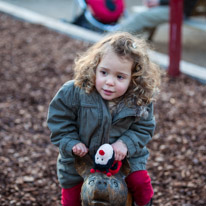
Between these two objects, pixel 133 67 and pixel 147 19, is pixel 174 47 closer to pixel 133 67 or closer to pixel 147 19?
pixel 147 19

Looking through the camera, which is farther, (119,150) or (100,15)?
(100,15)

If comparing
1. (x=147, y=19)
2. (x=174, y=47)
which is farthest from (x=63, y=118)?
(x=147, y=19)

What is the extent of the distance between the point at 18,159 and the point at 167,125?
1759 mm

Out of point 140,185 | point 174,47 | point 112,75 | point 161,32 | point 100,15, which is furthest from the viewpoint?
point 161,32

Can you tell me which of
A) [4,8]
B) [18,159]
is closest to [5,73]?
[18,159]

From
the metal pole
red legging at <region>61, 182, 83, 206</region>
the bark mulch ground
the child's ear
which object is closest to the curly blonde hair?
the child's ear

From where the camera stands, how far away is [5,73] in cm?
534

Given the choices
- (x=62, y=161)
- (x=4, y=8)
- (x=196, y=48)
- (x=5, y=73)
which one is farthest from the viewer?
(x=4, y=8)

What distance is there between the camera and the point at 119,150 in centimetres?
207

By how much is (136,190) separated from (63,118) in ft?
2.21

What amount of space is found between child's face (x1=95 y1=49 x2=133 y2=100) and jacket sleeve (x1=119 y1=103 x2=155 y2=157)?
0.25m

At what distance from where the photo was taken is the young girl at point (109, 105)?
2061mm

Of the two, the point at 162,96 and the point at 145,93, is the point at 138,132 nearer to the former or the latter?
the point at 145,93

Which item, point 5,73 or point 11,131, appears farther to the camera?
point 5,73
